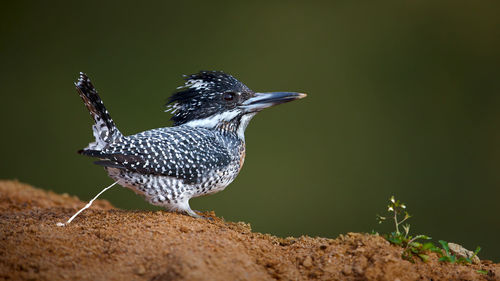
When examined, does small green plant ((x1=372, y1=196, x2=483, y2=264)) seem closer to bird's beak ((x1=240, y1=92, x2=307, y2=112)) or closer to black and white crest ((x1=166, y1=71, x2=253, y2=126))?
bird's beak ((x1=240, y1=92, x2=307, y2=112))

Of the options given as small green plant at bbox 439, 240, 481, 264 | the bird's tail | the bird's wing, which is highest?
the bird's tail

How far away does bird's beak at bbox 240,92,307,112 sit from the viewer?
3.46 m

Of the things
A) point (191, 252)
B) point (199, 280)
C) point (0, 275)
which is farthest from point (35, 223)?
point (199, 280)

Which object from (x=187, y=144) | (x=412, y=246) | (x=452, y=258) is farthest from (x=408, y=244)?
(x=187, y=144)

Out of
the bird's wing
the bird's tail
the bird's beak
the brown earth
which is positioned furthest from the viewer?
the bird's beak

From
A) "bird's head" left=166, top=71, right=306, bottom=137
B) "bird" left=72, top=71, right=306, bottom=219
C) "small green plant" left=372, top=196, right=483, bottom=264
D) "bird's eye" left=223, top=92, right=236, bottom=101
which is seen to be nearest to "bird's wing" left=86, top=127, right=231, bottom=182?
"bird" left=72, top=71, right=306, bottom=219

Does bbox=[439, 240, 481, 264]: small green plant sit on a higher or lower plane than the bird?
lower

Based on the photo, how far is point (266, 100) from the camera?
3.50 m

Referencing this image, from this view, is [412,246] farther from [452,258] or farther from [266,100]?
[266,100]

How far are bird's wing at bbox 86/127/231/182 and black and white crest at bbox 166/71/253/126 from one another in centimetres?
31

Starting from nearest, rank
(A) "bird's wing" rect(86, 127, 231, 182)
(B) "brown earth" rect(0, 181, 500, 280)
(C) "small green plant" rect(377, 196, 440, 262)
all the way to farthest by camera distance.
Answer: (B) "brown earth" rect(0, 181, 500, 280) < (C) "small green plant" rect(377, 196, 440, 262) < (A) "bird's wing" rect(86, 127, 231, 182)

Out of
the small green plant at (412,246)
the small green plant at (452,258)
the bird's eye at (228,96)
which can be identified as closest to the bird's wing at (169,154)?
the bird's eye at (228,96)

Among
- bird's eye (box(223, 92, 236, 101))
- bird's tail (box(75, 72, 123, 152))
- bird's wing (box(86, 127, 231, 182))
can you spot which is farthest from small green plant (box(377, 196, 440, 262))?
bird's tail (box(75, 72, 123, 152))

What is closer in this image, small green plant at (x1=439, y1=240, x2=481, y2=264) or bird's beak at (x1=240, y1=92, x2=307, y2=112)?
small green plant at (x1=439, y1=240, x2=481, y2=264)
